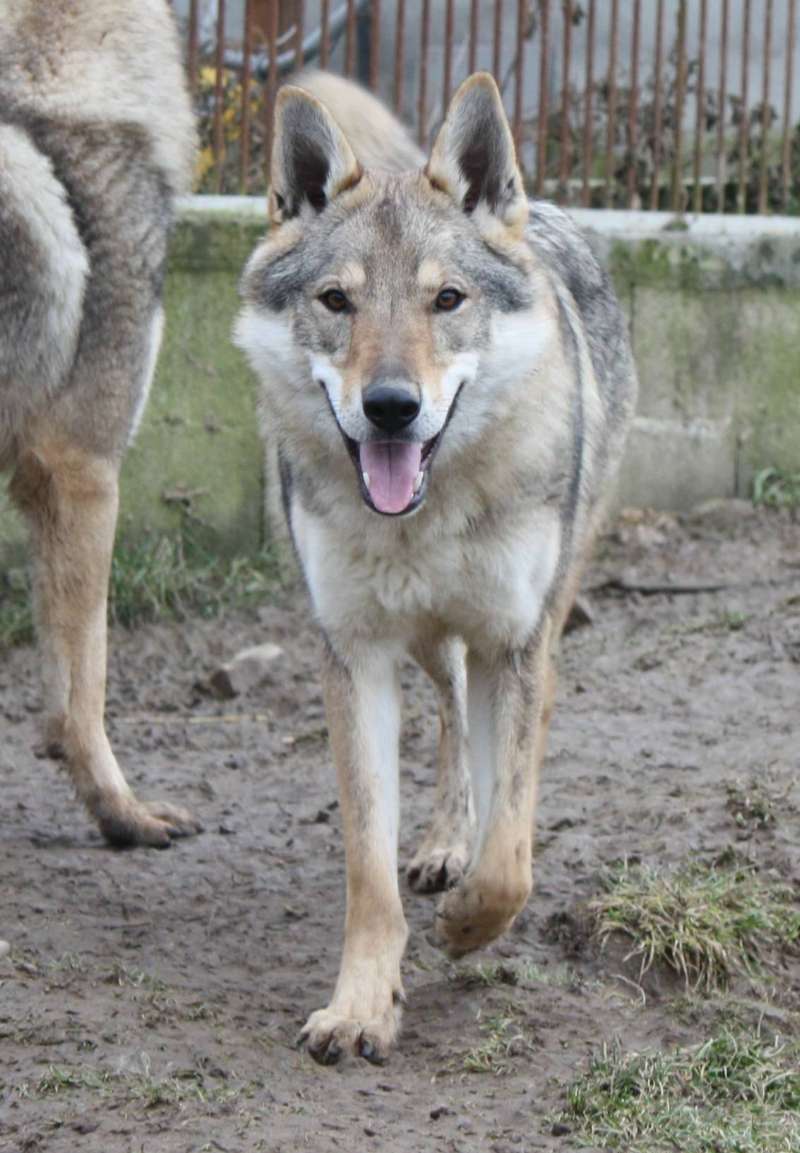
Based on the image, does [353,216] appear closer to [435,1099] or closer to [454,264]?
[454,264]

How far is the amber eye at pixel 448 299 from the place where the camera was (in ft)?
12.0

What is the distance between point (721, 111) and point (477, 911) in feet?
15.8

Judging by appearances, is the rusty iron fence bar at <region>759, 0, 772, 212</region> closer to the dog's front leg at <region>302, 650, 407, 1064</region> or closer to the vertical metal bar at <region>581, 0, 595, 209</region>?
the vertical metal bar at <region>581, 0, 595, 209</region>

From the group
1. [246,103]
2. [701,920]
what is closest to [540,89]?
[246,103]

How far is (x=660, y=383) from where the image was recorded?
7777 mm

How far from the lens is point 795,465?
7898 mm

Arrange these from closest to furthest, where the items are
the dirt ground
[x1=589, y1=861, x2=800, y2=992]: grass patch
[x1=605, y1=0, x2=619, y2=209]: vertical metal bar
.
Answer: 1. the dirt ground
2. [x1=589, y1=861, x2=800, y2=992]: grass patch
3. [x1=605, y1=0, x2=619, y2=209]: vertical metal bar

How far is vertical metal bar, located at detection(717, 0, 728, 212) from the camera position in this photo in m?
7.50

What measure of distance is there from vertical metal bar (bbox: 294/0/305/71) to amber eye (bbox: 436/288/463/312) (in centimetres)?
374

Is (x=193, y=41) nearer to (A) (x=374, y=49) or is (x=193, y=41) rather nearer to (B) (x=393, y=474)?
(A) (x=374, y=49)

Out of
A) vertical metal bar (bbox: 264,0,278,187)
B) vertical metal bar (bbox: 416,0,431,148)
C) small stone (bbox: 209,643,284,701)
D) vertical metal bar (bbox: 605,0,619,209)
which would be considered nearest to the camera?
small stone (bbox: 209,643,284,701)

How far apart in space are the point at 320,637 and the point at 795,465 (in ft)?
14.9

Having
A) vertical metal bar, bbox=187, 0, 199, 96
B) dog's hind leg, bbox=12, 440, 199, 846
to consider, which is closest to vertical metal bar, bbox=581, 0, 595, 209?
vertical metal bar, bbox=187, 0, 199, 96

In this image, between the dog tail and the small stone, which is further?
the small stone
